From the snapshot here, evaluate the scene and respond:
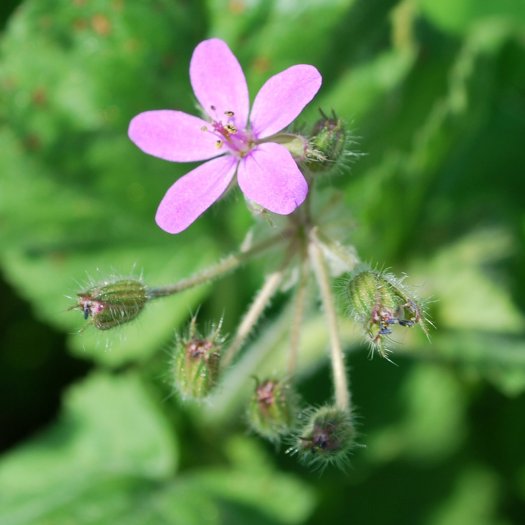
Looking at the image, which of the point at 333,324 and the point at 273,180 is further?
the point at 333,324

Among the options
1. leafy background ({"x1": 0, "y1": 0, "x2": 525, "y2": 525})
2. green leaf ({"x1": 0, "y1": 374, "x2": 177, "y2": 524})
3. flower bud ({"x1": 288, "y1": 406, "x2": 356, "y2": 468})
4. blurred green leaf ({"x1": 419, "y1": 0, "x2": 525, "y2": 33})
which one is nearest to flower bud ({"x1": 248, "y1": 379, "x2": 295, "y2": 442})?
flower bud ({"x1": 288, "y1": 406, "x2": 356, "y2": 468})

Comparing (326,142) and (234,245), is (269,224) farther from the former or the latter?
(234,245)

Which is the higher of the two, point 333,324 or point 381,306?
point 333,324

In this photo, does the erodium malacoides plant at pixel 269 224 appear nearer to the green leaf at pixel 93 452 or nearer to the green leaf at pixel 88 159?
the green leaf at pixel 88 159

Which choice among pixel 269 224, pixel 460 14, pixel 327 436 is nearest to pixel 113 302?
pixel 269 224

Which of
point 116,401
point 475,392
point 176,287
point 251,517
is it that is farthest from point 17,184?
point 475,392

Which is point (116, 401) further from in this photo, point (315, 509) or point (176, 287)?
point (176, 287)

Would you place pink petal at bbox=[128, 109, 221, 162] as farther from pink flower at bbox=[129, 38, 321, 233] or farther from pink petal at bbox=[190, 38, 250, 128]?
pink petal at bbox=[190, 38, 250, 128]
